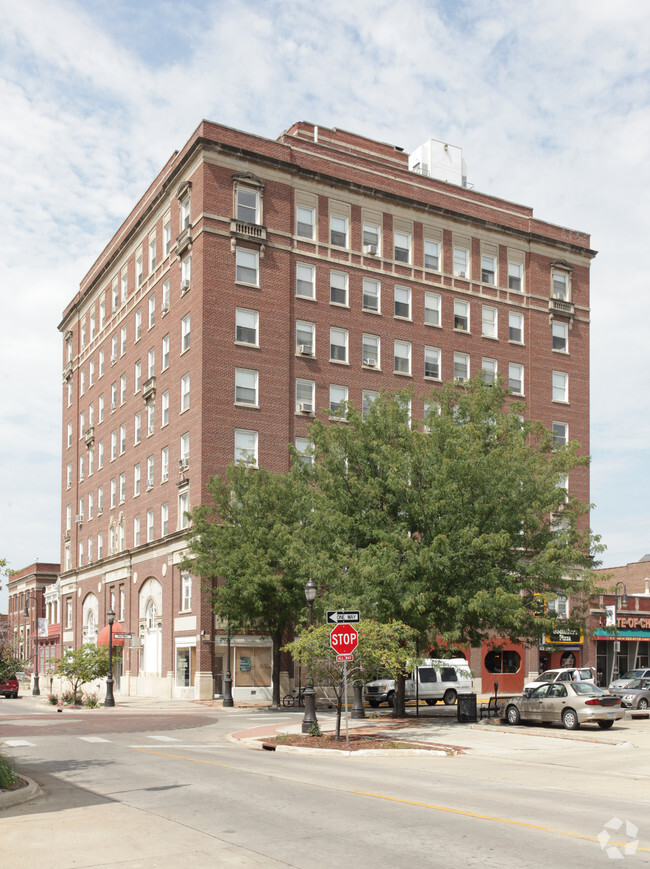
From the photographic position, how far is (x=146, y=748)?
78.2ft

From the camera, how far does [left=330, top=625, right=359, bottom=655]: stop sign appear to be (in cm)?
2333

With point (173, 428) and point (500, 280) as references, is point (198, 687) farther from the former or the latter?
point (500, 280)

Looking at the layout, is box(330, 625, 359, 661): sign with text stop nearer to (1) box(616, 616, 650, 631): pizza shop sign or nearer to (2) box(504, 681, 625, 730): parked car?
(2) box(504, 681, 625, 730): parked car

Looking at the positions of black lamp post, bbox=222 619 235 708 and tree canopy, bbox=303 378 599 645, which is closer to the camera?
tree canopy, bbox=303 378 599 645

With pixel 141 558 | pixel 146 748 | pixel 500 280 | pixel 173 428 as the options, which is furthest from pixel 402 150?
pixel 146 748

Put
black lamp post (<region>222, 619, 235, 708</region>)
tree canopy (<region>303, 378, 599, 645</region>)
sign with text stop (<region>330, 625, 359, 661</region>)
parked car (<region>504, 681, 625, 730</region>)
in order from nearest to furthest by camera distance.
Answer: sign with text stop (<region>330, 625, 359, 661</region>) < parked car (<region>504, 681, 625, 730</region>) < tree canopy (<region>303, 378, 599, 645</region>) < black lamp post (<region>222, 619, 235, 708</region>)

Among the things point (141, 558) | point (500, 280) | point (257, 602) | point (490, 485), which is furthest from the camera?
point (500, 280)

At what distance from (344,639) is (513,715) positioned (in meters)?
11.5

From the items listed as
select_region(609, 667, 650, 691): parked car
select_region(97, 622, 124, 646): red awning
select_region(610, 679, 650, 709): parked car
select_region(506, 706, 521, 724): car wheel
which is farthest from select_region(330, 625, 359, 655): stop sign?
select_region(97, 622, 124, 646): red awning

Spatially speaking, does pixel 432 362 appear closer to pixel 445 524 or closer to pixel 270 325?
pixel 270 325

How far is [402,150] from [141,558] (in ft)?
103

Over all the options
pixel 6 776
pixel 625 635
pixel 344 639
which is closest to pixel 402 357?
pixel 625 635

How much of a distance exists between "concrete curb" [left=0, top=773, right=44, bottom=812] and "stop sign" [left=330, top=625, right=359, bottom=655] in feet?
31.4

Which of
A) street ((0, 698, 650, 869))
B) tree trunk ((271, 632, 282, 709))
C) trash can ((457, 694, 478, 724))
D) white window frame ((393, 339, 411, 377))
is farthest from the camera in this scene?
white window frame ((393, 339, 411, 377))
